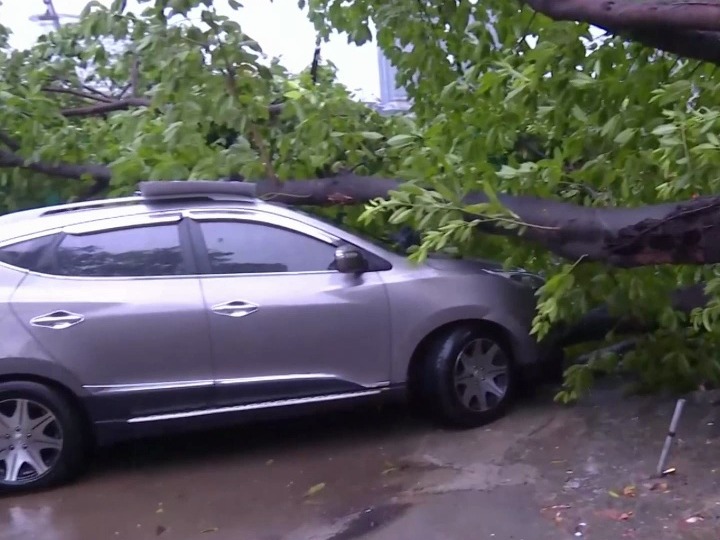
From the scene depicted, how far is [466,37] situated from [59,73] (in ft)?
13.4

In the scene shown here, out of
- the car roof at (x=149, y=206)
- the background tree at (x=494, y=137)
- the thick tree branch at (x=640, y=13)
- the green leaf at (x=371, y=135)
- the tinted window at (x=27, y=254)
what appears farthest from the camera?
the green leaf at (x=371, y=135)

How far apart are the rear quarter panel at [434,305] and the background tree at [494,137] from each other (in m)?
0.27

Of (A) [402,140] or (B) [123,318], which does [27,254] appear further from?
(A) [402,140]

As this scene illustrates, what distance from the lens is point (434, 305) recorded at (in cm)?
626

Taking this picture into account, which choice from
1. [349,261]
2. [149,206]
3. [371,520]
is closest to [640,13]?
[349,261]

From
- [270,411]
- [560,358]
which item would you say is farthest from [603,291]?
[270,411]

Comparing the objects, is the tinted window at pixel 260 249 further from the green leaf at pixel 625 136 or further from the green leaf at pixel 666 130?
the green leaf at pixel 666 130

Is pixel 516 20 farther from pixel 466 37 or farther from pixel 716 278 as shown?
pixel 716 278

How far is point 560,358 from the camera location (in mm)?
6840

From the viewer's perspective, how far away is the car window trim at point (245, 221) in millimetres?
6066

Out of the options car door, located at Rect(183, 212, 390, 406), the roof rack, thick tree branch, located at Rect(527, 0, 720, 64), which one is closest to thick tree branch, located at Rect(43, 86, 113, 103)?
the roof rack

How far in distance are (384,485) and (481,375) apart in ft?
3.86

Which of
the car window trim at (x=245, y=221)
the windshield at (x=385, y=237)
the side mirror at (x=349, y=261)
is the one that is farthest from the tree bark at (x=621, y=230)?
the car window trim at (x=245, y=221)

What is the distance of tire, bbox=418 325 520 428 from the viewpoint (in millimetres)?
6246
